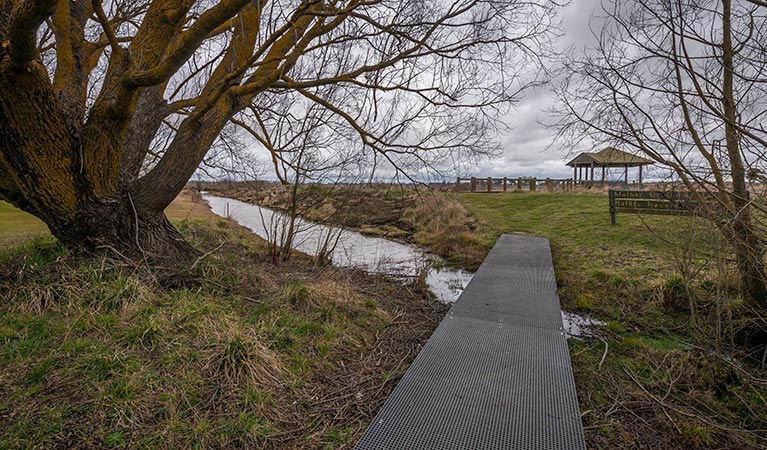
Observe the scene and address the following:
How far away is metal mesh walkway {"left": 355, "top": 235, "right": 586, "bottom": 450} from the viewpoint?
2.08 meters

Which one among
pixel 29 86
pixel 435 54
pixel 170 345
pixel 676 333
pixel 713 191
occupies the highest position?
pixel 435 54

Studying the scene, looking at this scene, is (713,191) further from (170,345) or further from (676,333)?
(170,345)

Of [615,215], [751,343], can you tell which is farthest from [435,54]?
[615,215]

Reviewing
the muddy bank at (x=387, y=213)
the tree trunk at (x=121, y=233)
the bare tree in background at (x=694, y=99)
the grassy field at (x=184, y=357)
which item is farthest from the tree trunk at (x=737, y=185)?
the tree trunk at (x=121, y=233)

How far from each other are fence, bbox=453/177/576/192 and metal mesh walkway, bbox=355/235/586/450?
50.7 feet

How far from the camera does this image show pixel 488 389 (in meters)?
2.55

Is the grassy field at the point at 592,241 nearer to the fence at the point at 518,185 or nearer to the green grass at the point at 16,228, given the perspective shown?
the fence at the point at 518,185

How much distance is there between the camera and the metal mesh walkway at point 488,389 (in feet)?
6.81

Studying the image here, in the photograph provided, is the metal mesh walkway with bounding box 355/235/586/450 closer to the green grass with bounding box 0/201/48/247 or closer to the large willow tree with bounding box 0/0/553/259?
the large willow tree with bounding box 0/0/553/259

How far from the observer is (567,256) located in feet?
23.7

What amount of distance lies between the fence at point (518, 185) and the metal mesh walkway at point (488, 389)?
50.7 ft

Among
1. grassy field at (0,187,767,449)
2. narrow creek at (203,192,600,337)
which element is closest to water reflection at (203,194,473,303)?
narrow creek at (203,192,600,337)

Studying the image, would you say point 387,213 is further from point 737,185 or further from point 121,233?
point 737,185

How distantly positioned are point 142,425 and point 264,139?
4.80 metres
